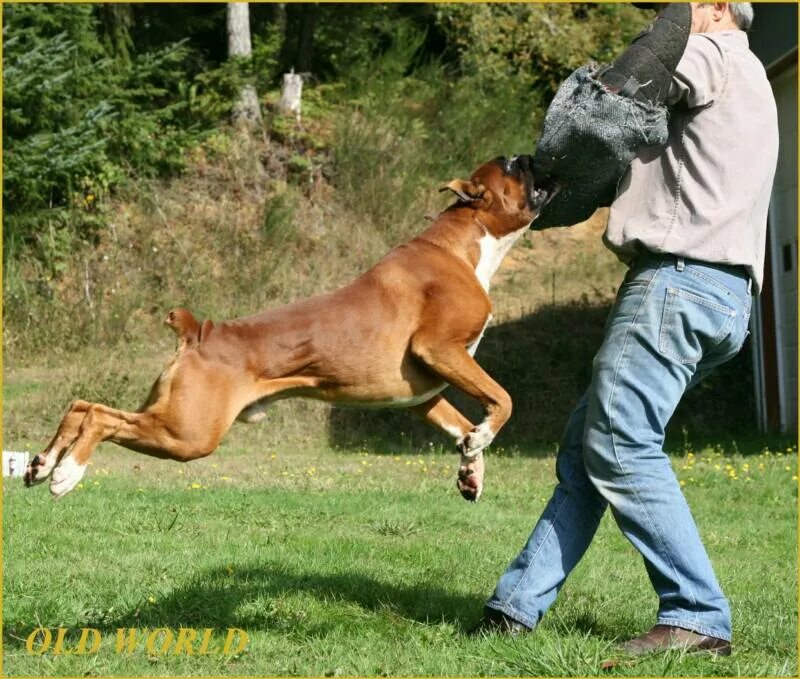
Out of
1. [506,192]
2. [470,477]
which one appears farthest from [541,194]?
[470,477]

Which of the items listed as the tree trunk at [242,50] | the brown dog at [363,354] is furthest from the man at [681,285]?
the tree trunk at [242,50]

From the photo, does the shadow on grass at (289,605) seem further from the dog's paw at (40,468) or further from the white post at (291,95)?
the white post at (291,95)

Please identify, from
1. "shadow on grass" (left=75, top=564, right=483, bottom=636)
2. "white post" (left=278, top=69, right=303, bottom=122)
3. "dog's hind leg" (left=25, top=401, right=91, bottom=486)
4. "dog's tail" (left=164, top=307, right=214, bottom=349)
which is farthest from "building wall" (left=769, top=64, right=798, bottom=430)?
"dog's hind leg" (left=25, top=401, right=91, bottom=486)

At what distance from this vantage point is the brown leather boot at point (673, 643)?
4.51 metres

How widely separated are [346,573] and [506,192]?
88.7 inches

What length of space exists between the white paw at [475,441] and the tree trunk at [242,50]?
16.0 meters

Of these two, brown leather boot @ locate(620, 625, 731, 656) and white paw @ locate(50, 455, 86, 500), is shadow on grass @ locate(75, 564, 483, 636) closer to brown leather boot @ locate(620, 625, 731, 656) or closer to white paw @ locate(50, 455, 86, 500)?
white paw @ locate(50, 455, 86, 500)

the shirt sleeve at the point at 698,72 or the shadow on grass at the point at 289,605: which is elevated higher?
the shirt sleeve at the point at 698,72

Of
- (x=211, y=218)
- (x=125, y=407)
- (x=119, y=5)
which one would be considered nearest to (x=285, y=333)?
(x=125, y=407)

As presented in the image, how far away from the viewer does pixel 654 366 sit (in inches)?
179

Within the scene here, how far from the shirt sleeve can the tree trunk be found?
16757 millimetres

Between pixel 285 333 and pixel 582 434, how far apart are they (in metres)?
1.41

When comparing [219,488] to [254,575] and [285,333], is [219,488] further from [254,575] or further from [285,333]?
[285,333]

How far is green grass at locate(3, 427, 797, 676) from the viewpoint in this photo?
186 inches
